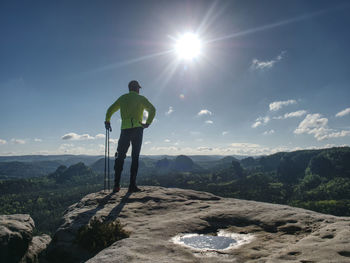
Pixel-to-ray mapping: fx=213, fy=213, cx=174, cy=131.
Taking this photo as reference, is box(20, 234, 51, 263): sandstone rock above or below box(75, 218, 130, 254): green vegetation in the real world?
below

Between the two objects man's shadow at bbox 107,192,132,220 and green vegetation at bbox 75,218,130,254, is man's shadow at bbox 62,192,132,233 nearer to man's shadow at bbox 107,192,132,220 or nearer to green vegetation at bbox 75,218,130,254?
man's shadow at bbox 107,192,132,220

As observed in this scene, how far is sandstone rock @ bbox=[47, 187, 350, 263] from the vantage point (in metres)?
4.66

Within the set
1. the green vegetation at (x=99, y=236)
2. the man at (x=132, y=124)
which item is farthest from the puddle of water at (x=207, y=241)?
the man at (x=132, y=124)

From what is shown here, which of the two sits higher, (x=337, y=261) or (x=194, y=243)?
(x=337, y=261)

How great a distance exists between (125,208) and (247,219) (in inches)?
207

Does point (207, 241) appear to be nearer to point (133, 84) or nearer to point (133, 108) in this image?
point (133, 108)

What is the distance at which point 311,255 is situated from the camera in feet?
13.4

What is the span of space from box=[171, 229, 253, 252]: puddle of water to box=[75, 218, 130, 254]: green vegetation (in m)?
1.78

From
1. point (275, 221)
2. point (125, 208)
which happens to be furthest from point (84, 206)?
point (275, 221)

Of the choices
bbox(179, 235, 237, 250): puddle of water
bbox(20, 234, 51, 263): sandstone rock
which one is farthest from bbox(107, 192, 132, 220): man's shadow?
bbox(20, 234, 51, 263): sandstone rock

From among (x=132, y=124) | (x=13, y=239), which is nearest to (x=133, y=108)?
(x=132, y=124)

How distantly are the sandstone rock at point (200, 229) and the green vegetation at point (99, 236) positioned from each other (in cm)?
23

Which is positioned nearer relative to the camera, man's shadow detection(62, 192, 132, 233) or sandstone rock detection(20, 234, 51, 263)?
man's shadow detection(62, 192, 132, 233)

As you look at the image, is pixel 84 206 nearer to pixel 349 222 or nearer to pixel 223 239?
pixel 223 239
